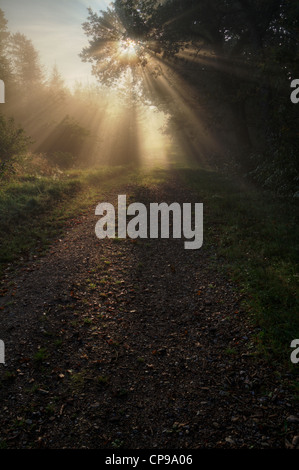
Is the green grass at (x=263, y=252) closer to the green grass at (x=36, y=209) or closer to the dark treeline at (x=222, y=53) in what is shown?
the dark treeline at (x=222, y=53)

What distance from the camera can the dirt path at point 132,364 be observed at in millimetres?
3992

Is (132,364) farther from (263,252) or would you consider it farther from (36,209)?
(36,209)

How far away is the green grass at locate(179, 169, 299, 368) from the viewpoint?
5.69m

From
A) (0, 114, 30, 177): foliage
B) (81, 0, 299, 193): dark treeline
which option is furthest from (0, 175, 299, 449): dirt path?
(0, 114, 30, 177): foliage

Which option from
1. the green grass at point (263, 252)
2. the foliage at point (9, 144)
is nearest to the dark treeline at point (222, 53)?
the green grass at point (263, 252)

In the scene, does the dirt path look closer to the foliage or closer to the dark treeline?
the dark treeline

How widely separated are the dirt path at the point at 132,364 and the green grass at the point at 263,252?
0.44m

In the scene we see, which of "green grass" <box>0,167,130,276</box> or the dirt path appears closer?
the dirt path

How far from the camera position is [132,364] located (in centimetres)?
532

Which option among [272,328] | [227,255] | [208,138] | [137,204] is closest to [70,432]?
[272,328]

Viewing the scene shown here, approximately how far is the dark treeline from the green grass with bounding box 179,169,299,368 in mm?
2497

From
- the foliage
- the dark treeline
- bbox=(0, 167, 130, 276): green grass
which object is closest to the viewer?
bbox=(0, 167, 130, 276): green grass

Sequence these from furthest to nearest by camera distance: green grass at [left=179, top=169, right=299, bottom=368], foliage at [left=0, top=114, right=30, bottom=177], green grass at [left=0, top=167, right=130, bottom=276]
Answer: foliage at [left=0, top=114, right=30, bottom=177] → green grass at [left=0, top=167, right=130, bottom=276] → green grass at [left=179, top=169, right=299, bottom=368]
